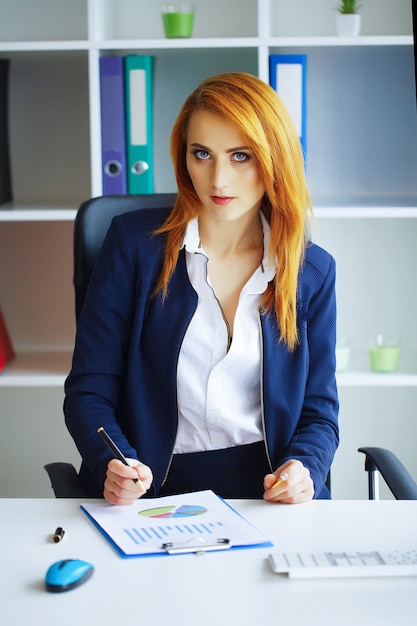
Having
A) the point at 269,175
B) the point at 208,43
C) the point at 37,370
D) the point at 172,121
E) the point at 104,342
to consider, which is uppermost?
the point at 208,43

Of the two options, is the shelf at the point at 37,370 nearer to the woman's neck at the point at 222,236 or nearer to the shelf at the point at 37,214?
the shelf at the point at 37,214

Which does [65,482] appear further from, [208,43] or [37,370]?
[208,43]

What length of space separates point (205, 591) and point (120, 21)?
6.70 ft

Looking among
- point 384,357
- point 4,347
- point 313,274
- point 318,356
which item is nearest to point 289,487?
point 318,356

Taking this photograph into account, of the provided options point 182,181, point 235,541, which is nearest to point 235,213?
point 182,181

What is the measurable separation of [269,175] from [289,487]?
583 mm

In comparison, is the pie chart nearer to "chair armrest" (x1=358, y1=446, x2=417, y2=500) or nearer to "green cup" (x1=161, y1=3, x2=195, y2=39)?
"chair armrest" (x1=358, y1=446, x2=417, y2=500)

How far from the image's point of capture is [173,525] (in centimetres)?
120

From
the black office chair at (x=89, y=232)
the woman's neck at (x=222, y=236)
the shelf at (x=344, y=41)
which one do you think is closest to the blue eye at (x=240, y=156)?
the woman's neck at (x=222, y=236)

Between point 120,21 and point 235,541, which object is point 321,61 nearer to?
point 120,21

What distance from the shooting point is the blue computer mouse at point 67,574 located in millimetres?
1004

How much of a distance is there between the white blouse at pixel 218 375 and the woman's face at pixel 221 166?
120mm

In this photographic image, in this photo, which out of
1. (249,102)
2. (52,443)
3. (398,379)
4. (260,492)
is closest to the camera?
(249,102)

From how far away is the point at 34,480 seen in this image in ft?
9.62
